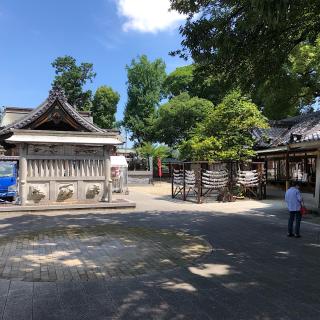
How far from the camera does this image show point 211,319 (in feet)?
16.7

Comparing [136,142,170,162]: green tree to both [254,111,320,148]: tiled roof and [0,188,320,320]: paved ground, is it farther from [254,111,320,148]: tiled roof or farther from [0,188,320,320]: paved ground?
[0,188,320,320]: paved ground

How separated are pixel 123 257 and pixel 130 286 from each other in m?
2.07

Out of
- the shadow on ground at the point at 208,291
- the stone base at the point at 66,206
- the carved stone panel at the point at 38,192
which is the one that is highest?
the carved stone panel at the point at 38,192

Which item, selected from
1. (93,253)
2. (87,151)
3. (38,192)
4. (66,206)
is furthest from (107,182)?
(93,253)

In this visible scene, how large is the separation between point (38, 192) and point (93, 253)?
9188 mm

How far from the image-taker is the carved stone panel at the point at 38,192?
17219 millimetres

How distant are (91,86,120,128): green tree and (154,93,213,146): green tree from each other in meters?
6.83

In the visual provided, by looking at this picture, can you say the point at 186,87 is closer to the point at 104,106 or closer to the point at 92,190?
the point at 104,106

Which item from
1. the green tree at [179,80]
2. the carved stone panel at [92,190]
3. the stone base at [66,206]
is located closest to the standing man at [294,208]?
the stone base at [66,206]

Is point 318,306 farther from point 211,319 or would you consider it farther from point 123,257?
point 123,257

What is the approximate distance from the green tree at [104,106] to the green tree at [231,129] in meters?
27.1

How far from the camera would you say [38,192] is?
17.3m

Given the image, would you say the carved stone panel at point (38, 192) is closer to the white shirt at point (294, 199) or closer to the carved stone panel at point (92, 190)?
the carved stone panel at point (92, 190)

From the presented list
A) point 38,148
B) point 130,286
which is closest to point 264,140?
point 38,148
